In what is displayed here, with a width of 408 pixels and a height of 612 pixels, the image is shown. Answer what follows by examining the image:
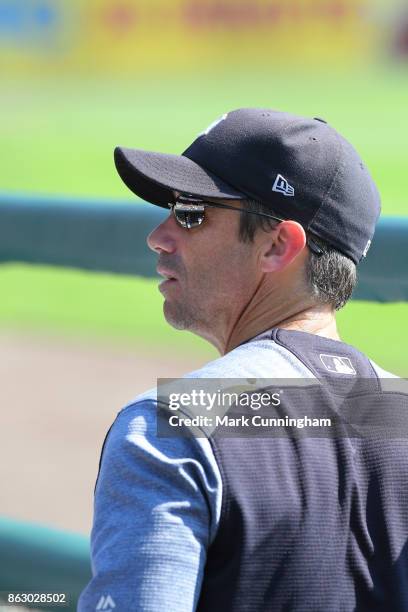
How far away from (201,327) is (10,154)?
3.69m

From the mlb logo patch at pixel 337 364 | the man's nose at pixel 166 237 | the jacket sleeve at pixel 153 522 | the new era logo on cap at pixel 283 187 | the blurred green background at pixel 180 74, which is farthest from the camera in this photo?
the blurred green background at pixel 180 74

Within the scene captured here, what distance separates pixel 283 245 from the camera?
129 centimetres

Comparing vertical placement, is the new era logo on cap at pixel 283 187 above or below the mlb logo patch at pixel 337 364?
above

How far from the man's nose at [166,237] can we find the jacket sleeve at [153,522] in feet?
1.49

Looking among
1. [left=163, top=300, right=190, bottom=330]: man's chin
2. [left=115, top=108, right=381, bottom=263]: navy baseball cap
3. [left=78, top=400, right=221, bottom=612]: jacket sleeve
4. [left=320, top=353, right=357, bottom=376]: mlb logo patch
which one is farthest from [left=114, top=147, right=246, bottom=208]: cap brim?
[left=78, top=400, right=221, bottom=612]: jacket sleeve

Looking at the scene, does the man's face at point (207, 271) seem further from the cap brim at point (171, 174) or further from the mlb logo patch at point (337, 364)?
the mlb logo patch at point (337, 364)

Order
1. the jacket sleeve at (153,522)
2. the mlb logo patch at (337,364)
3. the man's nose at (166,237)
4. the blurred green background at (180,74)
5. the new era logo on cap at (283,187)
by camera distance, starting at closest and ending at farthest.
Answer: the jacket sleeve at (153,522), the mlb logo patch at (337,364), the new era logo on cap at (283,187), the man's nose at (166,237), the blurred green background at (180,74)

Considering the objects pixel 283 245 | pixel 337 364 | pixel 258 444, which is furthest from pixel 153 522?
pixel 283 245

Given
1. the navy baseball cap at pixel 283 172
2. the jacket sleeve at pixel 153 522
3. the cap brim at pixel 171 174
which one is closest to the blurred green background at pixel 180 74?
the cap brim at pixel 171 174

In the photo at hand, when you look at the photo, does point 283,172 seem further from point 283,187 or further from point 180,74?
point 180,74

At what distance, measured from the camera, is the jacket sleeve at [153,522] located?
95 cm

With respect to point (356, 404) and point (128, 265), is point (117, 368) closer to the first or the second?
point (128, 265)

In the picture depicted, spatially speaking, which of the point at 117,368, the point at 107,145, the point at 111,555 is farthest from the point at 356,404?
the point at 107,145

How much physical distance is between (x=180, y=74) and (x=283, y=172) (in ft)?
19.5
